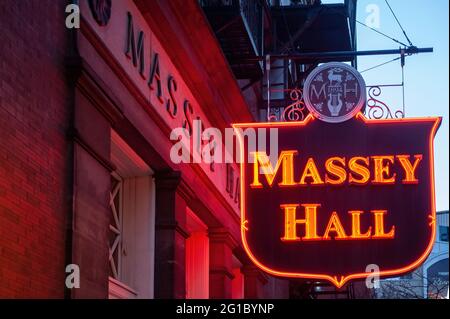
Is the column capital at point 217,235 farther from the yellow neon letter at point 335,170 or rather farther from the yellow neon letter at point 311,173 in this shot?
the yellow neon letter at point 335,170

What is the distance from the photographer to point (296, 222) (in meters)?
14.8

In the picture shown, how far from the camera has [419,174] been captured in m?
14.8

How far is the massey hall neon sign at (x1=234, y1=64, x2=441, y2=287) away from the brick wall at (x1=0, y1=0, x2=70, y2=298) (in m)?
5.18

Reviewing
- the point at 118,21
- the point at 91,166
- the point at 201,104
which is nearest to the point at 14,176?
the point at 91,166

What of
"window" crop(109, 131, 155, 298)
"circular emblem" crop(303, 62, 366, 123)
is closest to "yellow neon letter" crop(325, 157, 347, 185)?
"circular emblem" crop(303, 62, 366, 123)

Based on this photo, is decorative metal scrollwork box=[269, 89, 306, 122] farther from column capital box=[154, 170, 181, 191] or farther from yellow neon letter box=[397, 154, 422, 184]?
column capital box=[154, 170, 181, 191]

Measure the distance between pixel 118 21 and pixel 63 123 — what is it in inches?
90.3

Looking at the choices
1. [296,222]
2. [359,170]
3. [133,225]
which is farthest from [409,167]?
[133,225]

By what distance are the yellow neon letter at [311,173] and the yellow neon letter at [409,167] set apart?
1.14 metres

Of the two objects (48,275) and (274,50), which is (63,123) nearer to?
(48,275)

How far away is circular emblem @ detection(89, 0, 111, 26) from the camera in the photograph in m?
11.1

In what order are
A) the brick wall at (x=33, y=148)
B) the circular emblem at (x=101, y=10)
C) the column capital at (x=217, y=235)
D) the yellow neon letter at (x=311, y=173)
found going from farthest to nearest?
the column capital at (x=217, y=235)
the yellow neon letter at (x=311, y=173)
the circular emblem at (x=101, y=10)
the brick wall at (x=33, y=148)

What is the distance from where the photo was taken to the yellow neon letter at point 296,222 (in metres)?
14.7

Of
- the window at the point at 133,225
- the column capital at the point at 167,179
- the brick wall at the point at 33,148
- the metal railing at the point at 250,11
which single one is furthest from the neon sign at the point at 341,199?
the brick wall at the point at 33,148
